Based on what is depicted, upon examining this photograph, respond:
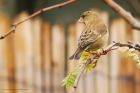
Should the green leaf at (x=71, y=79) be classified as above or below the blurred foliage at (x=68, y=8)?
below

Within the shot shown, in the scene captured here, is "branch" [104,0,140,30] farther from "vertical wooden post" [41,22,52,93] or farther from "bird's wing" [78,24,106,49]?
"vertical wooden post" [41,22,52,93]

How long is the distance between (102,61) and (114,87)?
0.75ft

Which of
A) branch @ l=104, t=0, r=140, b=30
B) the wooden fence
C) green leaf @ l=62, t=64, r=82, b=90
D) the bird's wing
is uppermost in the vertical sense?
the wooden fence

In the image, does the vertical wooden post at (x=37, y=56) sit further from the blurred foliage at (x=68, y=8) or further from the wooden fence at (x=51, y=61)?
the blurred foliage at (x=68, y=8)

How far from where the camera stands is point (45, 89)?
4406mm

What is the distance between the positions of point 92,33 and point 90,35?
0.04 feet

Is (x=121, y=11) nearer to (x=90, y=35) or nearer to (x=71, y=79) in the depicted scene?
(x=90, y=35)

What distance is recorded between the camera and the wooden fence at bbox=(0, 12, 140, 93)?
4250 millimetres

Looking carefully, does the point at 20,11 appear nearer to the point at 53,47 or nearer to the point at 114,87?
the point at 53,47

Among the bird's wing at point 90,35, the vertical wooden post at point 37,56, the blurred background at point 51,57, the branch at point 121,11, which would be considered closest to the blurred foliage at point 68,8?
the blurred background at point 51,57

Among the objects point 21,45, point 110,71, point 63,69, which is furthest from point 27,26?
point 110,71

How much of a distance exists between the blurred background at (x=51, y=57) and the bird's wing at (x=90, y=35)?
2.64 m

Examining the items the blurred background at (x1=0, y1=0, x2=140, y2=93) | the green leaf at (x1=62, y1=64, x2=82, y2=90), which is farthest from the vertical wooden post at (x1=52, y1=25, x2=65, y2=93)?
the green leaf at (x1=62, y1=64, x2=82, y2=90)

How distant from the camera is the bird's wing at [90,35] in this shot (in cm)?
149
